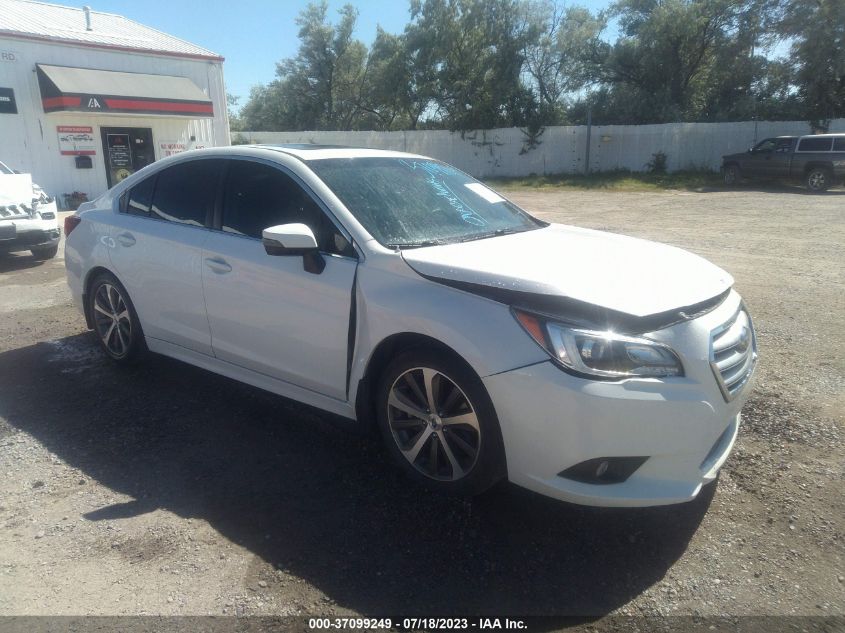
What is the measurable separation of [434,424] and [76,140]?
20.8 meters

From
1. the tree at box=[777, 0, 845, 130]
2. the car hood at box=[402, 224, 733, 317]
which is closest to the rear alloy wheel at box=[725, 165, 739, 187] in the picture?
the tree at box=[777, 0, 845, 130]

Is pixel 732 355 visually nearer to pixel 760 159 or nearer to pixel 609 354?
pixel 609 354

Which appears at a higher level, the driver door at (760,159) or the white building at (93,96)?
the white building at (93,96)

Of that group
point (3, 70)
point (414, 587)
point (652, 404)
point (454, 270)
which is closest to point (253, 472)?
point (414, 587)

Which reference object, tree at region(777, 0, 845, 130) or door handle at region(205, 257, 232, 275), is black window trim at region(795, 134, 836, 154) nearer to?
tree at region(777, 0, 845, 130)

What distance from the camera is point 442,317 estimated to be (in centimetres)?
309

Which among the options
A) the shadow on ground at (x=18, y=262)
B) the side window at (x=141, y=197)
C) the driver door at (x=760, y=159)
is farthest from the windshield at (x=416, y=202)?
the driver door at (x=760, y=159)

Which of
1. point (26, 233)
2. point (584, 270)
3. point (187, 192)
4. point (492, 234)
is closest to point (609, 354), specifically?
point (584, 270)

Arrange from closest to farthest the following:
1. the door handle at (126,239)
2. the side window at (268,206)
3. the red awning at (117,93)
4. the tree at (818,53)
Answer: the side window at (268,206), the door handle at (126,239), the red awning at (117,93), the tree at (818,53)

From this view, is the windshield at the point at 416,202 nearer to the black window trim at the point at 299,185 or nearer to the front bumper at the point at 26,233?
the black window trim at the point at 299,185

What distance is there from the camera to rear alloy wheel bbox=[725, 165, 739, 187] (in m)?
23.6

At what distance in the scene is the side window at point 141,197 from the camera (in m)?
4.92

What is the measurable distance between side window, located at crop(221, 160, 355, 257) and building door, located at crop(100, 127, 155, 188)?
1869 centimetres

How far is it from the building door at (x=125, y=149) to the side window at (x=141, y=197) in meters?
17.6
